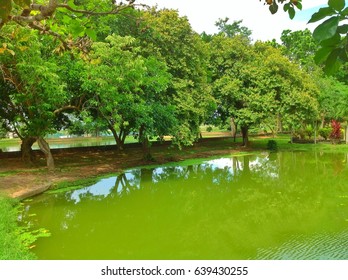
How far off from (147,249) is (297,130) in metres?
22.5

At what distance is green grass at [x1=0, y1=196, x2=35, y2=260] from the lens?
15.7ft

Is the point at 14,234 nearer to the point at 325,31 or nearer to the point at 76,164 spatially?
the point at 325,31

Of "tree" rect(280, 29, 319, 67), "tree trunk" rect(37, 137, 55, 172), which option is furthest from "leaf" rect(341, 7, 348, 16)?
"tree" rect(280, 29, 319, 67)

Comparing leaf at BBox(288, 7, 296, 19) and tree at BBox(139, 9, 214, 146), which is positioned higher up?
tree at BBox(139, 9, 214, 146)

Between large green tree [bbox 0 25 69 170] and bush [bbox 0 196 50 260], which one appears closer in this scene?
bush [bbox 0 196 50 260]

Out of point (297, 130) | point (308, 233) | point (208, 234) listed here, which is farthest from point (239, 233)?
point (297, 130)

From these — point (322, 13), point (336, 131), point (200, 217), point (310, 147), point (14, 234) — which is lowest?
point (200, 217)

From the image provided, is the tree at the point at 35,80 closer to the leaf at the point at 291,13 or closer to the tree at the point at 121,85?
the tree at the point at 121,85

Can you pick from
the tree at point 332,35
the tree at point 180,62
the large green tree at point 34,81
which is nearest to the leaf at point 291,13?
the tree at point 332,35

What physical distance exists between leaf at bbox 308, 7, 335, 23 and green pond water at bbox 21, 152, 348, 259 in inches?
172

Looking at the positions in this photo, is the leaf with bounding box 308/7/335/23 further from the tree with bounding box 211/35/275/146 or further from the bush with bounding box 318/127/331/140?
the bush with bounding box 318/127/331/140

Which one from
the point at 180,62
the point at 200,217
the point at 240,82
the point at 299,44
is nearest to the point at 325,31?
the point at 200,217

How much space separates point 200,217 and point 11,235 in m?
3.56

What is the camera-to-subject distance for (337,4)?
45.3 inches
